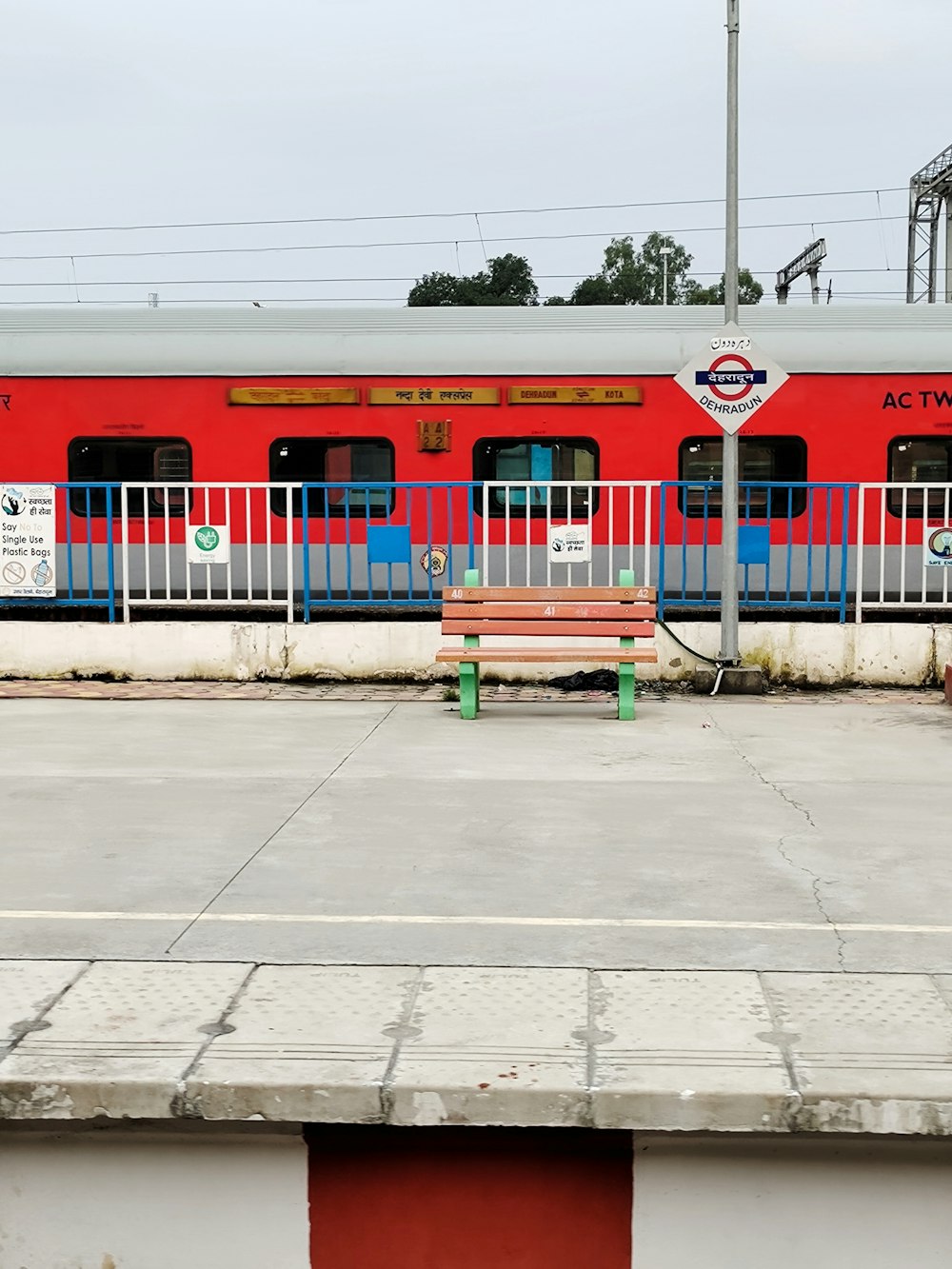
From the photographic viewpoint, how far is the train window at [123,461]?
46.9 ft

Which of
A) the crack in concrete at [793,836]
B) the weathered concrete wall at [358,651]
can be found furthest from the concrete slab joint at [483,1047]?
the weathered concrete wall at [358,651]

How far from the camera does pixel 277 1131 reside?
3611mm

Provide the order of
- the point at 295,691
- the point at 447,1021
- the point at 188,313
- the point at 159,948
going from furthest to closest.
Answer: the point at 188,313 < the point at 295,691 < the point at 159,948 < the point at 447,1021

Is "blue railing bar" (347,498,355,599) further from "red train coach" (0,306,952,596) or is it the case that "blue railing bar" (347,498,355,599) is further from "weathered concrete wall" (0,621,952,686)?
"weathered concrete wall" (0,621,952,686)

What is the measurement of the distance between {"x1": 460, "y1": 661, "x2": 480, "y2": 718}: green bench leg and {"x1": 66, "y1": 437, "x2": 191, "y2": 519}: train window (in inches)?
215

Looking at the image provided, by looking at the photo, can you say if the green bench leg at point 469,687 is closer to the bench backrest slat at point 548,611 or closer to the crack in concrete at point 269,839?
the bench backrest slat at point 548,611

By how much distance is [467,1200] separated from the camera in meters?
3.65

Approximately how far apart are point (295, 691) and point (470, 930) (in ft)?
21.7

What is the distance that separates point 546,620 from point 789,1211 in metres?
6.56

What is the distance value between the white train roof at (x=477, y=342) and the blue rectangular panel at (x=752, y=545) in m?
1.67

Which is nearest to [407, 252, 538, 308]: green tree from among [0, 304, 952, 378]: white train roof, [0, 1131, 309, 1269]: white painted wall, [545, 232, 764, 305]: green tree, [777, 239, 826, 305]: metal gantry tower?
[545, 232, 764, 305]: green tree

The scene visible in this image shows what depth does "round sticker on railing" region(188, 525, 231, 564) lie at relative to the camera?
12.1 m

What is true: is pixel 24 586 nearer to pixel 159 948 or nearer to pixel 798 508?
pixel 798 508

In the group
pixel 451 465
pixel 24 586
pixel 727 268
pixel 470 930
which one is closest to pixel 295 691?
pixel 24 586
